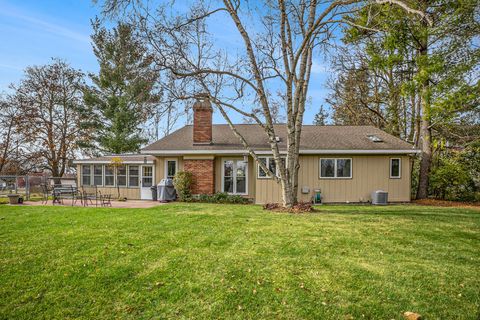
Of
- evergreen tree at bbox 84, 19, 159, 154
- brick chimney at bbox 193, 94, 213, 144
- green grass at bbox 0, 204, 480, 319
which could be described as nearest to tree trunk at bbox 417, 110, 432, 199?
green grass at bbox 0, 204, 480, 319

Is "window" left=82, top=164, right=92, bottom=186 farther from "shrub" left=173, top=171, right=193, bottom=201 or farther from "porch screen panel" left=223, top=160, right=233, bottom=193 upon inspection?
"porch screen panel" left=223, top=160, right=233, bottom=193

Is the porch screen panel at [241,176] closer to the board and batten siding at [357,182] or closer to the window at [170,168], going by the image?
the board and batten siding at [357,182]

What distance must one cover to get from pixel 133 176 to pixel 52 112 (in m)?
14.1

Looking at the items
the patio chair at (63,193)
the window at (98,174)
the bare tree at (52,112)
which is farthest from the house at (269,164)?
the bare tree at (52,112)

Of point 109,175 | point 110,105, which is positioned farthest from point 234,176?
point 110,105

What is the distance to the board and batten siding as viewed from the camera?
1471 cm

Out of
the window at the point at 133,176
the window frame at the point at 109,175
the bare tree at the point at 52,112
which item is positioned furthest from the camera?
the bare tree at the point at 52,112

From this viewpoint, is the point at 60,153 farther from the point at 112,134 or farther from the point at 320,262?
the point at 320,262

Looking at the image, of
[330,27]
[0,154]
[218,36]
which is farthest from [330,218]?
[0,154]

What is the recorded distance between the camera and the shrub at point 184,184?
15.1m

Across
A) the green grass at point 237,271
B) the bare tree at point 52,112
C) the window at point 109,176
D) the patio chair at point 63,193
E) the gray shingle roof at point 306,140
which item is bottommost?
the green grass at point 237,271

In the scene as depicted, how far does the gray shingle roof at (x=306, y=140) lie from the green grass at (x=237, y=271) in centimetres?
780

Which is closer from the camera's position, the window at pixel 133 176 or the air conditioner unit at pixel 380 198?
the air conditioner unit at pixel 380 198

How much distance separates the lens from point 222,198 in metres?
14.9
